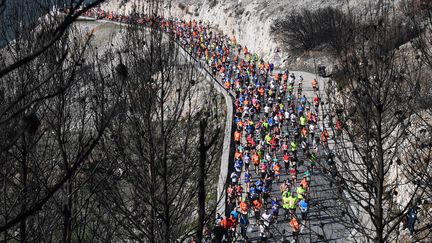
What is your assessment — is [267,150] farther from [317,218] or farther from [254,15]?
[254,15]

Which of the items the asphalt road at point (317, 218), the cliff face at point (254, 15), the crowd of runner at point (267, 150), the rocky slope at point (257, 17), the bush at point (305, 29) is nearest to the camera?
the asphalt road at point (317, 218)

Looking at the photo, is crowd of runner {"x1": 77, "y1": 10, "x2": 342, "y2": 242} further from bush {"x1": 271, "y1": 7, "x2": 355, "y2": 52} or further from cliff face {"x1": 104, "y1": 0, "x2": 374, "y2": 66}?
cliff face {"x1": 104, "y1": 0, "x2": 374, "y2": 66}

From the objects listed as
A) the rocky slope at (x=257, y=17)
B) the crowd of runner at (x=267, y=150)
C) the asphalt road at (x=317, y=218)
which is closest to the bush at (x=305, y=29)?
the rocky slope at (x=257, y=17)

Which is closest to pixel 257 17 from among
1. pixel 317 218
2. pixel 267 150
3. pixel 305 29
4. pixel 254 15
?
pixel 254 15

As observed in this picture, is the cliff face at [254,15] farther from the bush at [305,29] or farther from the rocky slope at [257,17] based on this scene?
the bush at [305,29]

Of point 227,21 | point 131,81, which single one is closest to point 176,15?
point 227,21

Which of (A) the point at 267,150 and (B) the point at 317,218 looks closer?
(B) the point at 317,218

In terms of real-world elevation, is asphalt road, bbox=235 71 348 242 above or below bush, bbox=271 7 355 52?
below

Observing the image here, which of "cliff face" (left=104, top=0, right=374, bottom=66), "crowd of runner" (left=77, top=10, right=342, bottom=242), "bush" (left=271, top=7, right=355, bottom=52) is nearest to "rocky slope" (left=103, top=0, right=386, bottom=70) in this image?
"cliff face" (left=104, top=0, right=374, bottom=66)

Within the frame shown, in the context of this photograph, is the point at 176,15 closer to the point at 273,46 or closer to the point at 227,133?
the point at 273,46
